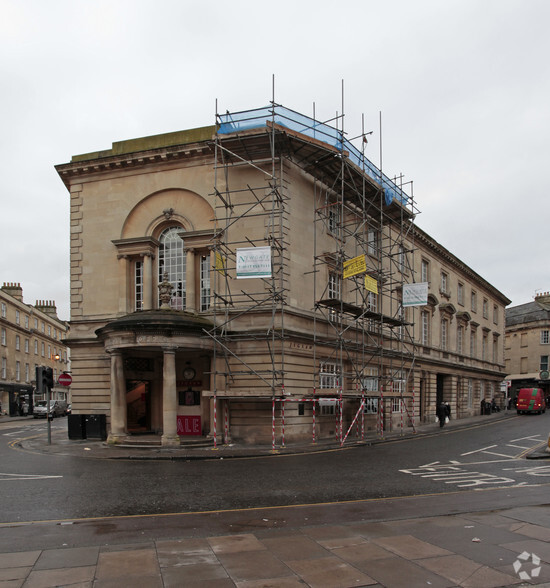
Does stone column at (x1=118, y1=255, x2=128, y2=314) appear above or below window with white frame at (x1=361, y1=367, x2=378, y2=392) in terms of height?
above

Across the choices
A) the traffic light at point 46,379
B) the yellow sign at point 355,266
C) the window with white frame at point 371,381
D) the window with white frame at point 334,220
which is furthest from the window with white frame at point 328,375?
the traffic light at point 46,379

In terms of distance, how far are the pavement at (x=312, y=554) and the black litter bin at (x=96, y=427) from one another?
14177mm

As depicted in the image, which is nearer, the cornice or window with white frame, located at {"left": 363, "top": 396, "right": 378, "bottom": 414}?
the cornice

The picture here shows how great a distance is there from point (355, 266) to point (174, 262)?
7.96 m

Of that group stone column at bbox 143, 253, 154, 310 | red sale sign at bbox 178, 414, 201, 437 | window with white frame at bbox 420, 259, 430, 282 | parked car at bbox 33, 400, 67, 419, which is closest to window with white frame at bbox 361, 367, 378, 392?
red sale sign at bbox 178, 414, 201, 437

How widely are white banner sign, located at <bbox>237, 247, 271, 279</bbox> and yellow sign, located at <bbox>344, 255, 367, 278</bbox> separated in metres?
3.44

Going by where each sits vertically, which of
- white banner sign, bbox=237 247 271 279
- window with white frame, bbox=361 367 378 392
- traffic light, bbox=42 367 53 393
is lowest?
window with white frame, bbox=361 367 378 392

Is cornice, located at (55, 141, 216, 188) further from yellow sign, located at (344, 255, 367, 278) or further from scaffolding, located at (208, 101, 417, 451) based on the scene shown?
yellow sign, located at (344, 255, 367, 278)

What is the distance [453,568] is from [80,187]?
893 inches

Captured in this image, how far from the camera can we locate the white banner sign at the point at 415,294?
25.4m

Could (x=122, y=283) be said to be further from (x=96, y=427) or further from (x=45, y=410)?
(x=45, y=410)

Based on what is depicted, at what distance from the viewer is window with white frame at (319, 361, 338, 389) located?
2274cm

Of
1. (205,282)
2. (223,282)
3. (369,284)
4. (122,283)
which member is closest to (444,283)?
(369,284)

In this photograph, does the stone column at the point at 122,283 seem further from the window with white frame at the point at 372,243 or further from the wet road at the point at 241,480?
the window with white frame at the point at 372,243
